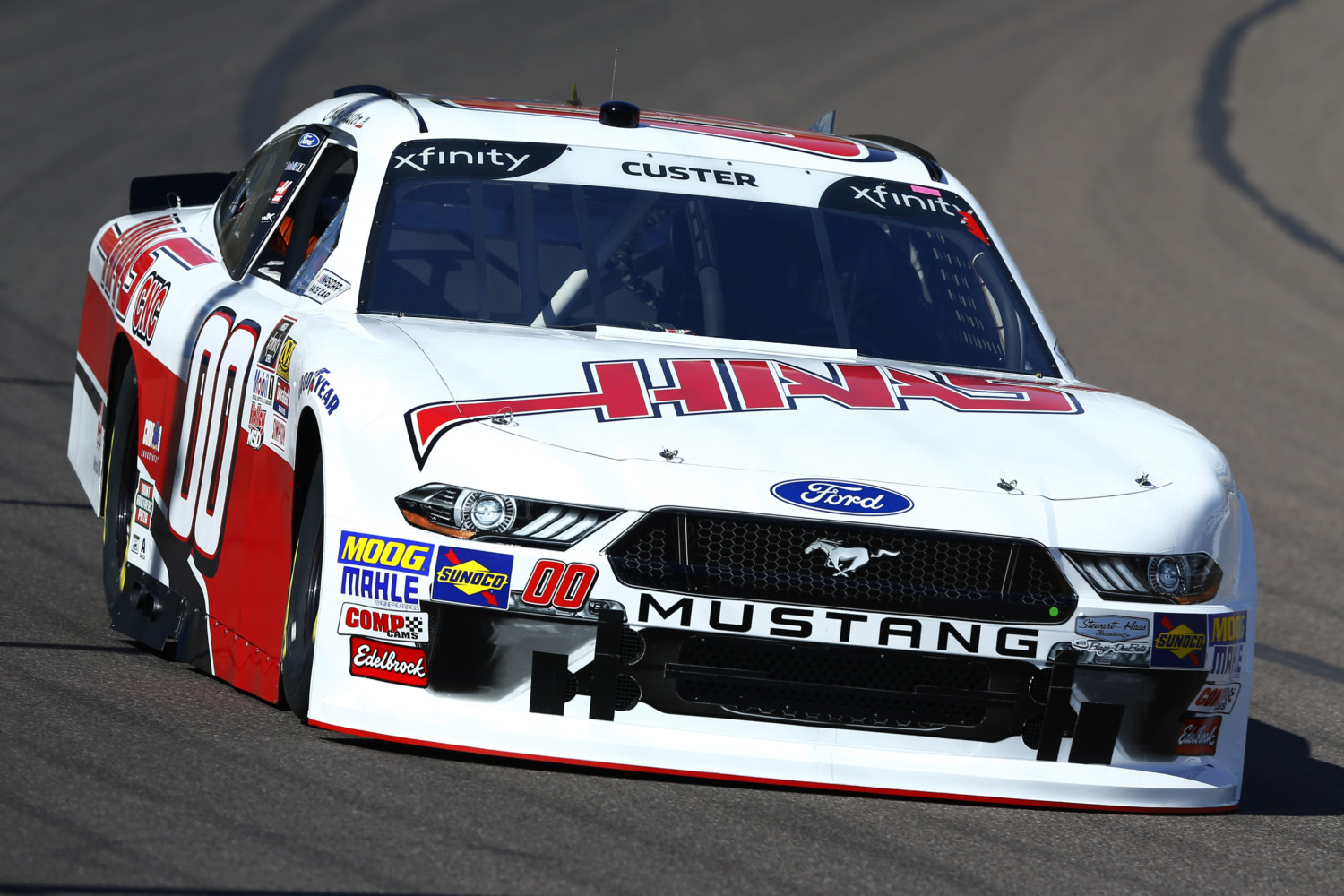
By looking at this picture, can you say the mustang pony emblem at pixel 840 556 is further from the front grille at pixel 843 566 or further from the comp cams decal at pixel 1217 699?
A: the comp cams decal at pixel 1217 699

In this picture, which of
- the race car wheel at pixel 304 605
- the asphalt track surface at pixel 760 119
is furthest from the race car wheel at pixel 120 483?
the race car wheel at pixel 304 605

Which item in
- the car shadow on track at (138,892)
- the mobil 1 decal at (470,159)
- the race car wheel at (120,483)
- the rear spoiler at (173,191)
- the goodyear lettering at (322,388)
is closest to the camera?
the car shadow on track at (138,892)

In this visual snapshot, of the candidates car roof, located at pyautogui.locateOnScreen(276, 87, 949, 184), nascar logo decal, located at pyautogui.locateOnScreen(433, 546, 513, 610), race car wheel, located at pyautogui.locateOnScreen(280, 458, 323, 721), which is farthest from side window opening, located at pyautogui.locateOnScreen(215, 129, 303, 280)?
nascar logo decal, located at pyautogui.locateOnScreen(433, 546, 513, 610)

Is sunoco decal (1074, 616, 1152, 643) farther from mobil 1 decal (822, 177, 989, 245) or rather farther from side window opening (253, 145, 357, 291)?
side window opening (253, 145, 357, 291)

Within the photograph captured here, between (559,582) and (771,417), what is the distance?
0.70 metres

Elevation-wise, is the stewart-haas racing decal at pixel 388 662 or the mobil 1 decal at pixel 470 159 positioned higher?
the mobil 1 decal at pixel 470 159

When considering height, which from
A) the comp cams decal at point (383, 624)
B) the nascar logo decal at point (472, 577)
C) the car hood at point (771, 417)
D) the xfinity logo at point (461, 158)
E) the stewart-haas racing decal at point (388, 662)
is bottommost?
the stewart-haas racing decal at point (388, 662)

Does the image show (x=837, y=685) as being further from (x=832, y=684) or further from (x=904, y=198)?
(x=904, y=198)

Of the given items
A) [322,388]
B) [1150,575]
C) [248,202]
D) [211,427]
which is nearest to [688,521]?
[322,388]

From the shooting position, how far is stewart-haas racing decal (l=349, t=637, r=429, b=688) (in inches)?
175

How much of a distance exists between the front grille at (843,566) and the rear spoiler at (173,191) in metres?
3.55

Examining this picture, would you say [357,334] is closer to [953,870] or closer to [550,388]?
[550,388]

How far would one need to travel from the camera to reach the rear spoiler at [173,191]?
24.1 ft

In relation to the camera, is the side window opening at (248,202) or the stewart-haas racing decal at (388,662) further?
the side window opening at (248,202)
